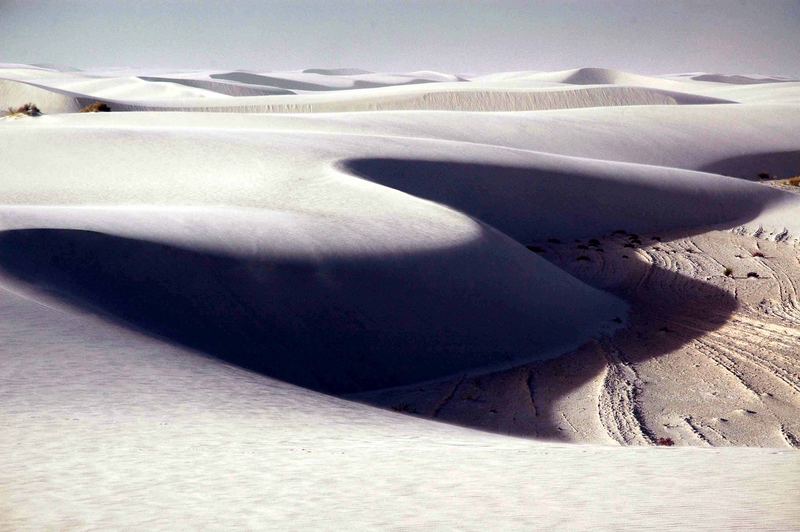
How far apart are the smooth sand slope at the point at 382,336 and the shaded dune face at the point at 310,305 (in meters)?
0.03

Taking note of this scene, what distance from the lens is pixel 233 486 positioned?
3.49m

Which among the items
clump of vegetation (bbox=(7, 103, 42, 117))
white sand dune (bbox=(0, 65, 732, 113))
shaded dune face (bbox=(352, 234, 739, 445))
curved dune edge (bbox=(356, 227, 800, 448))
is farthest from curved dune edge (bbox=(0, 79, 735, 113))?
shaded dune face (bbox=(352, 234, 739, 445))

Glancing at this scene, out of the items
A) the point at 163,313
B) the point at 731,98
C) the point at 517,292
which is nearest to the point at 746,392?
the point at 517,292

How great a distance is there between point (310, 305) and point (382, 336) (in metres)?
0.74

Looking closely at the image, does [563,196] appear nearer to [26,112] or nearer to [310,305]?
[310,305]

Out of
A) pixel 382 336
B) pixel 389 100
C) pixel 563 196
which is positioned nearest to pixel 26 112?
pixel 389 100

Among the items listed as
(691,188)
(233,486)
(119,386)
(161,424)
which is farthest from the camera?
(691,188)

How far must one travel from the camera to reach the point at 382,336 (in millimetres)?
8539

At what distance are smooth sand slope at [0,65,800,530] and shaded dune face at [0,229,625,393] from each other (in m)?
0.03

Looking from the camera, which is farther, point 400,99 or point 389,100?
point 400,99

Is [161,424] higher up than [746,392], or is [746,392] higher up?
[161,424]

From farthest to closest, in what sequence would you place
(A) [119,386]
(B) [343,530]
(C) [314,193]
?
(C) [314,193]
(A) [119,386]
(B) [343,530]

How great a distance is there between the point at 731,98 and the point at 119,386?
53.4m

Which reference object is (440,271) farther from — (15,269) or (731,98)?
(731,98)
